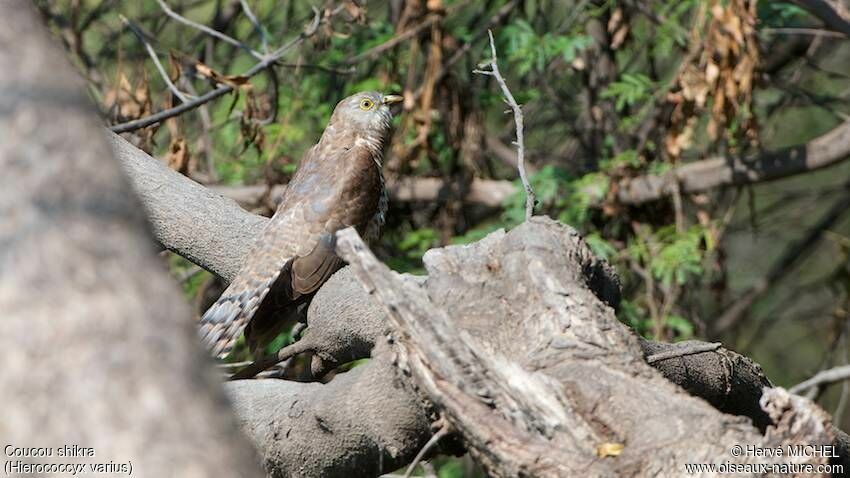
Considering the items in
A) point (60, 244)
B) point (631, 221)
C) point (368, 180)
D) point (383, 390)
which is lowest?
point (631, 221)

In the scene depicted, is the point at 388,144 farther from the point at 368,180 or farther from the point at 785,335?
the point at 785,335

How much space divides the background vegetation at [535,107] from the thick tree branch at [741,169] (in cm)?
6

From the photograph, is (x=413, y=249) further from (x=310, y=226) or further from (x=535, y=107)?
(x=310, y=226)

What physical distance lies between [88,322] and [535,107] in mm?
6453

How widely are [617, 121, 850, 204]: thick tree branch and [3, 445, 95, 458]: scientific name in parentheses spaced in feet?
17.1

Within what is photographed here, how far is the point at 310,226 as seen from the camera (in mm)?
5082

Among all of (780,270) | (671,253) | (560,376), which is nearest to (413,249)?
(671,253)

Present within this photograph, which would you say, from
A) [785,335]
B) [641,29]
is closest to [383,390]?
[641,29]

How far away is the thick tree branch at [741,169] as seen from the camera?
632 centimetres

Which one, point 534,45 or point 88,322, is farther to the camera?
point 534,45

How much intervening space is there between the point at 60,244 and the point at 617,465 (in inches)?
54.7

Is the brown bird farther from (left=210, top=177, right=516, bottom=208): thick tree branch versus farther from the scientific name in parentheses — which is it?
the scientific name in parentheses

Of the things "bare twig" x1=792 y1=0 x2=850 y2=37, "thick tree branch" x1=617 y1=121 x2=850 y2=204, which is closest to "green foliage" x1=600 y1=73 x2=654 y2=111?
"thick tree branch" x1=617 y1=121 x2=850 y2=204

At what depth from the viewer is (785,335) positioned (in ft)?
38.9
